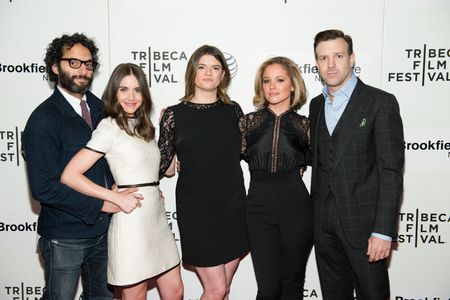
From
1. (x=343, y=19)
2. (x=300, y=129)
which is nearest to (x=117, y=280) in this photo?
(x=300, y=129)

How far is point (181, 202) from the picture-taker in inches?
97.4

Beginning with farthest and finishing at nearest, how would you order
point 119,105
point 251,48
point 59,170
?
1. point 251,48
2. point 119,105
3. point 59,170

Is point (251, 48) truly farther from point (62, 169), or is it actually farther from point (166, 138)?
point (62, 169)

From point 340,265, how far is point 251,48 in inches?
68.7

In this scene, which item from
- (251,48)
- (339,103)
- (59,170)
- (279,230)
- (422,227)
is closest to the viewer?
(59,170)

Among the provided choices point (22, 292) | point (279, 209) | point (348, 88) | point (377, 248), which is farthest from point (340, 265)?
point (22, 292)

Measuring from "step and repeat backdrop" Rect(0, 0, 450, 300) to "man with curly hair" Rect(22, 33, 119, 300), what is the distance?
809mm

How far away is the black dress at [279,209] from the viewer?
7.72ft

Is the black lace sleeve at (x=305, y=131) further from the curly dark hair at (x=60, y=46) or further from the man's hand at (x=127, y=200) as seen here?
the curly dark hair at (x=60, y=46)

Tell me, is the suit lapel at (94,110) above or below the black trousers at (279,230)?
above

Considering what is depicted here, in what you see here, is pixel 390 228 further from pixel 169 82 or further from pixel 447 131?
pixel 169 82

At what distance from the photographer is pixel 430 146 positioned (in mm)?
3037

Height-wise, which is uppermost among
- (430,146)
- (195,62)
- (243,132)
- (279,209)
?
(195,62)

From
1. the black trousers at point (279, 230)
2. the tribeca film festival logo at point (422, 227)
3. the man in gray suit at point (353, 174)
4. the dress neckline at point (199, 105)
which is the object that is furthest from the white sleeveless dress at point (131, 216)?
the tribeca film festival logo at point (422, 227)
